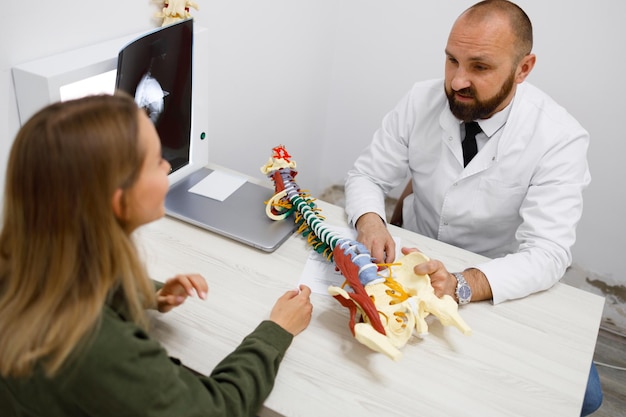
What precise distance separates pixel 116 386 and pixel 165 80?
0.86 m

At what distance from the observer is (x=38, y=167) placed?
0.71m

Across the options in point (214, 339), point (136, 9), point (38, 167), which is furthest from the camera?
point (136, 9)

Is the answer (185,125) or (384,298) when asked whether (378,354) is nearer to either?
(384,298)

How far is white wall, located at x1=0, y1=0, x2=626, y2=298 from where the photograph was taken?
1.90 metres

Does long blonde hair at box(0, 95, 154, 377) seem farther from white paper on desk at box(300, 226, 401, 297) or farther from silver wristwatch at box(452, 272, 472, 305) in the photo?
silver wristwatch at box(452, 272, 472, 305)

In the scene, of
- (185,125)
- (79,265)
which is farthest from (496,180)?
(79,265)

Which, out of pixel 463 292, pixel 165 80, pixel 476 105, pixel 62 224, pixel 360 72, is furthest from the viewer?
pixel 360 72

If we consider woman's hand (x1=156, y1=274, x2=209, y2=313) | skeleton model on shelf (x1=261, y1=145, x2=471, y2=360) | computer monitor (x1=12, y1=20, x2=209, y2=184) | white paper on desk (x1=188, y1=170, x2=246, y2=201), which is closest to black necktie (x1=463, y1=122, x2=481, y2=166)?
skeleton model on shelf (x1=261, y1=145, x2=471, y2=360)

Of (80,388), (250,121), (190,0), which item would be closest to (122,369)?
(80,388)

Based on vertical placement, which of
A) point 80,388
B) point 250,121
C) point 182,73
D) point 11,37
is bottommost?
point 250,121

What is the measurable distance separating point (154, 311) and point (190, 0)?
2.75 feet

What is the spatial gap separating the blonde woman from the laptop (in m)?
0.52

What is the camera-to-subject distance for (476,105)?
1511 mm

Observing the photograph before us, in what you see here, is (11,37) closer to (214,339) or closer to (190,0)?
(190,0)
